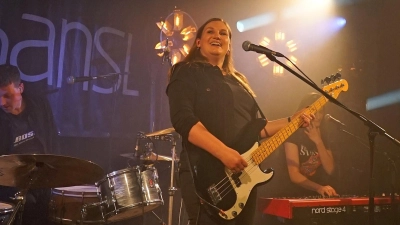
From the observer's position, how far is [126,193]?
391 cm

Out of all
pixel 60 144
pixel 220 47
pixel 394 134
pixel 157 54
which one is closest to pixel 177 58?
pixel 157 54

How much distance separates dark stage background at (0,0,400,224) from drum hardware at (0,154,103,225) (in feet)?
5.56

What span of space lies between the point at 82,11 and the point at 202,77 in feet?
9.13

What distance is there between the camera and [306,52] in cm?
604

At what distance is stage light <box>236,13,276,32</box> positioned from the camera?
595 cm

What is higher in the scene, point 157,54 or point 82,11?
point 82,11

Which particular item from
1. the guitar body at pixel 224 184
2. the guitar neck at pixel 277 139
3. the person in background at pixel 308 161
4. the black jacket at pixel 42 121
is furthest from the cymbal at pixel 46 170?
the person in background at pixel 308 161

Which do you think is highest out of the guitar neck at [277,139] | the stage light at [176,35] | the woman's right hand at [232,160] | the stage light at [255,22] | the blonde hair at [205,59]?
the stage light at [255,22]

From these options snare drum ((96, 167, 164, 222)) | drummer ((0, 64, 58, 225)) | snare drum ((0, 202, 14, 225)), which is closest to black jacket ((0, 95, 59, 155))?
drummer ((0, 64, 58, 225))

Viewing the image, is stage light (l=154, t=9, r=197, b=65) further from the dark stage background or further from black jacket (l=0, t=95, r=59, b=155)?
black jacket (l=0, t=95, r=59, b=155)

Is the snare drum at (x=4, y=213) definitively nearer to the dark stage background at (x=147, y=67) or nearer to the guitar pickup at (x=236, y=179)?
the dark stage background at (x=147, y=67)

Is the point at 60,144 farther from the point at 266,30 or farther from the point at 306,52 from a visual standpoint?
the point at 306,52

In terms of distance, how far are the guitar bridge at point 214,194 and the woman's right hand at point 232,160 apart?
15 cm

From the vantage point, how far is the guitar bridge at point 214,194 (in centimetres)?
217
